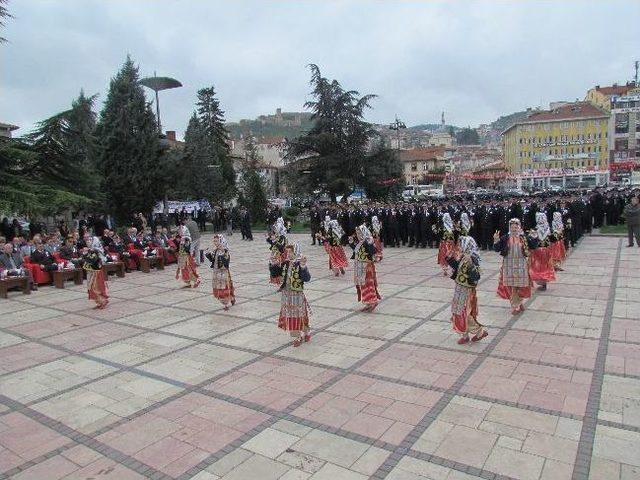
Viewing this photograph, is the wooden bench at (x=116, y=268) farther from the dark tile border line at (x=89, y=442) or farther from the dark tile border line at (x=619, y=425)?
the dark tile border line at (x=619, y=425)

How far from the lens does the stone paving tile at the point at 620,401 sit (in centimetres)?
571

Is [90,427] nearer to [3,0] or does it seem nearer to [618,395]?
[618,395]

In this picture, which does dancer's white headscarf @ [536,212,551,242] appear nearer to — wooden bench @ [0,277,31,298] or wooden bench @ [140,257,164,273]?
wooden bench @ [140,257,164,273]

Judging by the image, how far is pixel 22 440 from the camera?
5.79 metres

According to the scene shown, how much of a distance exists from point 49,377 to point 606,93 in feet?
324

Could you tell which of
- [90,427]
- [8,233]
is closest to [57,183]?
[8,233]

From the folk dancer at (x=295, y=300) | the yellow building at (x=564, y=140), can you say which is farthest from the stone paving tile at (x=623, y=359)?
the yellow building at (x=564, y=140)

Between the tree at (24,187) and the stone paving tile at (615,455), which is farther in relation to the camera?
the tree at (24,187)

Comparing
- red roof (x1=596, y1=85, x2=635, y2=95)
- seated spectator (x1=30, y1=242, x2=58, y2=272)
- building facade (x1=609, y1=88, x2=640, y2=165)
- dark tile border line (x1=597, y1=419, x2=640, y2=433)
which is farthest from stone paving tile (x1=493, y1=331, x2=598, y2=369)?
red roof (x1=596, y1=85, x2=635, y2=95)

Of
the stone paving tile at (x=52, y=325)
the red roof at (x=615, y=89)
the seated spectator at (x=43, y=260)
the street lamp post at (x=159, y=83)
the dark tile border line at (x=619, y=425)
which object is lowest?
the dark tile border line at (x=619, y=425)

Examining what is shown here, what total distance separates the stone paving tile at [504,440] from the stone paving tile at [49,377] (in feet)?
16.3

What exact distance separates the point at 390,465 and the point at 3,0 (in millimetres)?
20396

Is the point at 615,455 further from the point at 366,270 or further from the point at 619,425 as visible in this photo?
the point at 366,270

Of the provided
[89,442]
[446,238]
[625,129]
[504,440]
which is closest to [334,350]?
[504,440]
